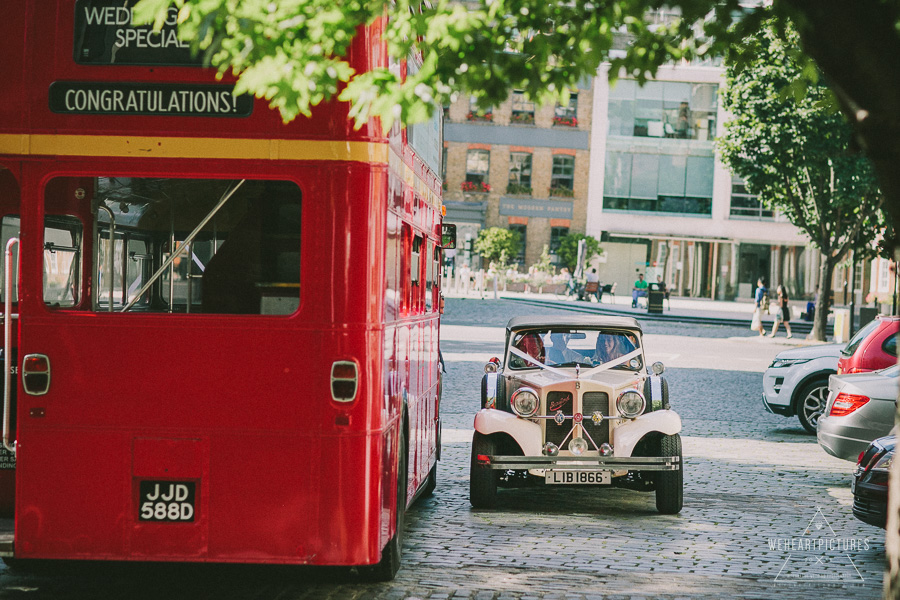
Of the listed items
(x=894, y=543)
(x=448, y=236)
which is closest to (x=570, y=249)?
A: (x=448, y=236)

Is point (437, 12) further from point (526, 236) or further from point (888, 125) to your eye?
point (526, 236)

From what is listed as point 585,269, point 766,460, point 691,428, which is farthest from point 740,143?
point 585,269

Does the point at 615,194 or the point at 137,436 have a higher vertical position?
the point at 615,194

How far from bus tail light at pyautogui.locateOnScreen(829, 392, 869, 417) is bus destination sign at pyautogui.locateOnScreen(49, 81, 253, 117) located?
6.94m

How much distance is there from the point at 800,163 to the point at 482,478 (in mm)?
23576

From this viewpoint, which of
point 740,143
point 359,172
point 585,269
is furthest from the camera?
point 585,269

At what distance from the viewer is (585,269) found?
58.2 metres

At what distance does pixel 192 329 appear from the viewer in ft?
18.6

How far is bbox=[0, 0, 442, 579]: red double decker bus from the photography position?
18.5 ft

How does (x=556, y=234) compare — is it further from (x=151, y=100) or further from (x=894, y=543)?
(x=894, y=543)

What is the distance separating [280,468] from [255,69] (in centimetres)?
199

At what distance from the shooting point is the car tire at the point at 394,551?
21.9 feet

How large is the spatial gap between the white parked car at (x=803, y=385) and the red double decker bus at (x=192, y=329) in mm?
10318

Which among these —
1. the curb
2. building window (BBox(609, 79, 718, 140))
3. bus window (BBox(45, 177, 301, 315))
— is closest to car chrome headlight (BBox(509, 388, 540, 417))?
bus window (BBox(45, 177, 301, 315))
